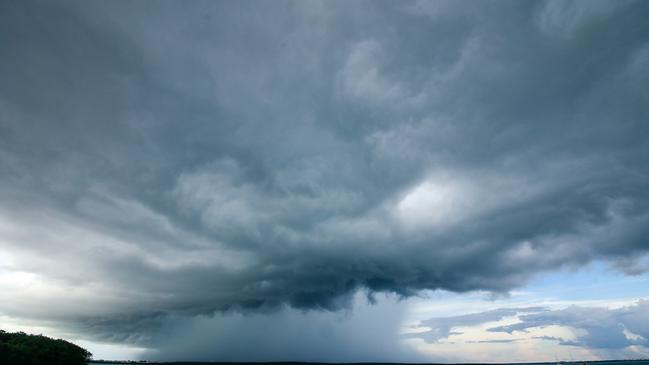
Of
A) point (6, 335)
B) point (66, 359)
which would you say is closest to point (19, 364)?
point (66, 359)

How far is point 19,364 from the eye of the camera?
68.6 meters

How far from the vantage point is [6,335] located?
8206 centimetres

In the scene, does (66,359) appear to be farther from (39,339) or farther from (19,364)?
(19,364)

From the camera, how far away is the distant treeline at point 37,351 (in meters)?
69.4

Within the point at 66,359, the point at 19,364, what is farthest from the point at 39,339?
the point at 19,364

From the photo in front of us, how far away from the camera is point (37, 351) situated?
76.4 m

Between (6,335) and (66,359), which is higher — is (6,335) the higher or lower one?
the higher one

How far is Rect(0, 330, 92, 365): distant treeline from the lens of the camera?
69.4 meters

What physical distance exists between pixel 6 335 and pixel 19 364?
764 inches

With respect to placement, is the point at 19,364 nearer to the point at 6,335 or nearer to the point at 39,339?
the point at 39,339

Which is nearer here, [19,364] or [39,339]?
[19,364]

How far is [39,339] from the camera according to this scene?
8162 cm

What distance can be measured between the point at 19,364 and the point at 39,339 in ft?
47.5

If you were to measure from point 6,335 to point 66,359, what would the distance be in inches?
580
